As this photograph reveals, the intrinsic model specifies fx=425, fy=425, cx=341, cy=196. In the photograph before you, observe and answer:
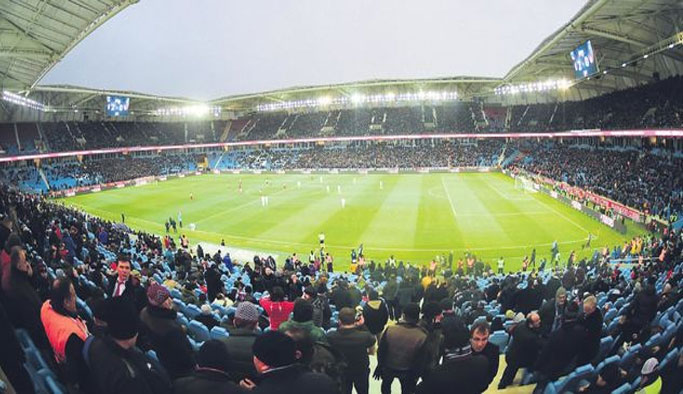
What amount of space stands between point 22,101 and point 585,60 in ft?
244

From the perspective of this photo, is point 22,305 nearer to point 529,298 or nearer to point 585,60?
point 529,298

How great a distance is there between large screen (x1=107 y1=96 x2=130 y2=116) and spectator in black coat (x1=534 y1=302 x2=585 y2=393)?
7114 centimetres

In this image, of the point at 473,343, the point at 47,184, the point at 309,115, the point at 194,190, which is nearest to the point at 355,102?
the point at 309,115

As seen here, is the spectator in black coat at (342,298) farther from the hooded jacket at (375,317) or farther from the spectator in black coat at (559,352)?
the spectator in black coat at (559,352)

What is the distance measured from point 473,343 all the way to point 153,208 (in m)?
45.9

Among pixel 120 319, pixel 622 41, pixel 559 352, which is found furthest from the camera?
pixel 622 41

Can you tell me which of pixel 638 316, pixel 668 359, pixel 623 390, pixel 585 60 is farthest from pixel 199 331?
pixel 585 60

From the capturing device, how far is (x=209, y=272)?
12391 millimetres

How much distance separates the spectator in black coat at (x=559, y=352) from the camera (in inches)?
236

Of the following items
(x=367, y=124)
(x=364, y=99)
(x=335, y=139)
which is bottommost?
(x=335, y=139)

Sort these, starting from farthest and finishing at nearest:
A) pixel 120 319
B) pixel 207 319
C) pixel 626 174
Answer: pixel 626 174, pixel 207 319, pixel 120 319

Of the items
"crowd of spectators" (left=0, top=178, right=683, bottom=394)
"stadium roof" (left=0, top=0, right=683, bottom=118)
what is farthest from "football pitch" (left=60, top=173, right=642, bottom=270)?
"crowd of spectators" (left=0, top=178, right=683, bottom=394)

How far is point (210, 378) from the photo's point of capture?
345 cm

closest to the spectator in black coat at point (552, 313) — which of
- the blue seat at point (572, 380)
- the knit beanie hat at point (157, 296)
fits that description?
the blue seat at point (572, 380)
